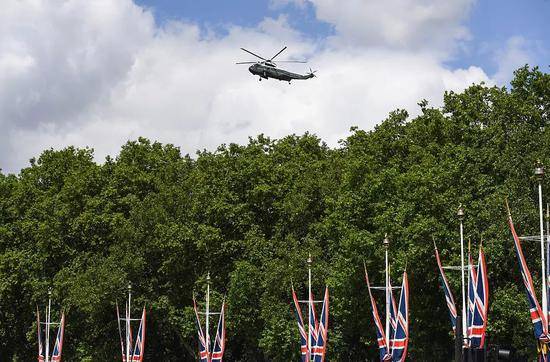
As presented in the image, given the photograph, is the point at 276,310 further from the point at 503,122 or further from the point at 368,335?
the point at 503,122

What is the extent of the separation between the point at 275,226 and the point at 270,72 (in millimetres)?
11762

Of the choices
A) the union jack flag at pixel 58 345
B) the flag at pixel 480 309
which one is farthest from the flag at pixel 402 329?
the union jack flag at pixel 58 345

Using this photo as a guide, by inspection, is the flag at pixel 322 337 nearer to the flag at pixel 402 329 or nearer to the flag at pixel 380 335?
the flag at pixel 380 335

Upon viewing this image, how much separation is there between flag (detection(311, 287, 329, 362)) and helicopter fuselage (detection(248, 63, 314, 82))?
17993 mm

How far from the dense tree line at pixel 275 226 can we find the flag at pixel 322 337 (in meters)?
5.04

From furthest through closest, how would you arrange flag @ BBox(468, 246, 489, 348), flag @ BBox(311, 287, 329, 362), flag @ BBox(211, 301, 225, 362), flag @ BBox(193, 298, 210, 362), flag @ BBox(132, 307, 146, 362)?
flag @ BBox(132, 307, 146, 362)
flag @ BBox(193, 298, 210, 362)
flag @ BBox(211, 301, 225, 362)
flag @ BBox(311, 287, 329, 362)
flag @ BBox(468, 246, 489, 348)

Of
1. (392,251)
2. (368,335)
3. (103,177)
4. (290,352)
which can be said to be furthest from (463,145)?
(103,177)

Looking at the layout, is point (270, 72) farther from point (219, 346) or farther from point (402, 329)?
point (402, 329)

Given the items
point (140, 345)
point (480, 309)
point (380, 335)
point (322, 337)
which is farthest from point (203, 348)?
point (480, 309)

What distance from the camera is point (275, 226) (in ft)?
225

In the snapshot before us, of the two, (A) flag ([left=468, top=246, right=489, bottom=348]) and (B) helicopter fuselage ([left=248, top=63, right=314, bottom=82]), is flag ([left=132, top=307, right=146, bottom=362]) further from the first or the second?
(A) flag ([left=468, top=246, right=489, bottom=348])

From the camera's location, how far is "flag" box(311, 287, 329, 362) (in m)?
50.3

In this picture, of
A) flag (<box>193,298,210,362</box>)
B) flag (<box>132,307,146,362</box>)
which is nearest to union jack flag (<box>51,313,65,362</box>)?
flag (<box>132,307,146,362</box>)

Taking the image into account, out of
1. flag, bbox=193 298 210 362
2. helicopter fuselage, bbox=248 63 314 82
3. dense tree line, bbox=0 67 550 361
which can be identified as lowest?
flag, bbox=193 298 210 362
